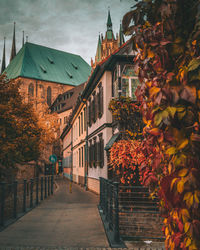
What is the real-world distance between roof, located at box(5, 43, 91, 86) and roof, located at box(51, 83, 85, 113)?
16.5 ft

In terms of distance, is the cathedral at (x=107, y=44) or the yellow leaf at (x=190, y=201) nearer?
the yellow leaf at (x=190, y=201)

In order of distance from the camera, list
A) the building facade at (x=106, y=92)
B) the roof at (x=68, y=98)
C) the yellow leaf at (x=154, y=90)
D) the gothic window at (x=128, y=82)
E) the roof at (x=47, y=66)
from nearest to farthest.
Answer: the yellow leaf at (x=154, y=90) → the gothic window at (x=128, y=82) → the building facade at (x=106, y=92) → the roof at (x=68, y=98) → the roof at (x=47, y=66)

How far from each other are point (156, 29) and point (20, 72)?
65.8m

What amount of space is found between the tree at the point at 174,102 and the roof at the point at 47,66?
65.1m

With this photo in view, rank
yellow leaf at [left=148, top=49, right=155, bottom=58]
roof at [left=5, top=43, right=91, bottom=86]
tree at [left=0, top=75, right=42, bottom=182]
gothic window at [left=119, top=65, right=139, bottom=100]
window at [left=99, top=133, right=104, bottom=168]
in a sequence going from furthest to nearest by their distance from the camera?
1. roof at [left=5, top=43, right=91, bottom=86]
2. window at [left=99, top=133, right=104, bottom=168]
3. tree at [left=0, top=75, right=42, bottom=182]
4. gothic window at [left=119, top=65, right=139, bottom=100]
5. yellow leaf at [left=148, top=49, right=155, bottom=58]

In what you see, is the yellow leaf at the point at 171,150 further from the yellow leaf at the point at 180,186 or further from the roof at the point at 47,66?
the roof at the point at 47,66

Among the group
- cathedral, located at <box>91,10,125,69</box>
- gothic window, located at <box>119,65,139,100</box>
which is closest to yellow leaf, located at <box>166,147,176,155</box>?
gothic window, located at <box>119,65,139,100</box>

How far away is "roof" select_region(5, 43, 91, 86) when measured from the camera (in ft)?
220

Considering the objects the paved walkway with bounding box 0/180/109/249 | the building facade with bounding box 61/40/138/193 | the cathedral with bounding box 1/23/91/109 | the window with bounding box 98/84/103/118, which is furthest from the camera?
the cathedral with bounding box 1/23/91/109

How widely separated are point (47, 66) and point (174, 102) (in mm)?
72612

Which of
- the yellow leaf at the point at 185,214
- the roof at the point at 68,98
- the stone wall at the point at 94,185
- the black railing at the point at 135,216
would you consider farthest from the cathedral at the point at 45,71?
the yellow leaf at the point at 185,214

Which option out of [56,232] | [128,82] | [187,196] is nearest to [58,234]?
[56,232]

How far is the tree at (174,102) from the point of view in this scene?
1.89m

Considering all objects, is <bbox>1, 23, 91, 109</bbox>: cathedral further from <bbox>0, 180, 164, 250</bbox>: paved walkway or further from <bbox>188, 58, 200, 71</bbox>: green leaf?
<bbox>188, 58, 200, 71</bbox>: green leaf
